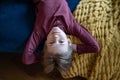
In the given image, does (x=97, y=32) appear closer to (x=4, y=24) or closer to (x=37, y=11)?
(x=37, y=11)

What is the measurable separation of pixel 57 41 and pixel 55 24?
0.34 ft

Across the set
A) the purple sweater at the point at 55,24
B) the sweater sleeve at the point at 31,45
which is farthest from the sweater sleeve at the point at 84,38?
the sweater sleeve at the point at 31,45

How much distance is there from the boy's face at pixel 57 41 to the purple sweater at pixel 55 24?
0.13 ft

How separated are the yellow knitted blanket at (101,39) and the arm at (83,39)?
0.04 meters

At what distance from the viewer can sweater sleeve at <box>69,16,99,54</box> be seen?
4.02 feet

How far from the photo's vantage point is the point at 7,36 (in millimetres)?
1238

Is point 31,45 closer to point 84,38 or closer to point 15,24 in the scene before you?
point 15,24

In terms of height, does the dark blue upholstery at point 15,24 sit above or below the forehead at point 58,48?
above

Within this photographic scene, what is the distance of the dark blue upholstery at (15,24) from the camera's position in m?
1.24

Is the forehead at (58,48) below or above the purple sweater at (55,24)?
below

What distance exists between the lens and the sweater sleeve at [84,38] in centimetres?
122

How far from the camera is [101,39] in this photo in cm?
125

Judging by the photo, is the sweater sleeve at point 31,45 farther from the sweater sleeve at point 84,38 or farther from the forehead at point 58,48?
the sweater sleeve at point 84,38

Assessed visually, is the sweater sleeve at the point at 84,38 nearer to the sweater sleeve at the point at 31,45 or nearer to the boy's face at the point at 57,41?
the boy's face at the point at 57,41
